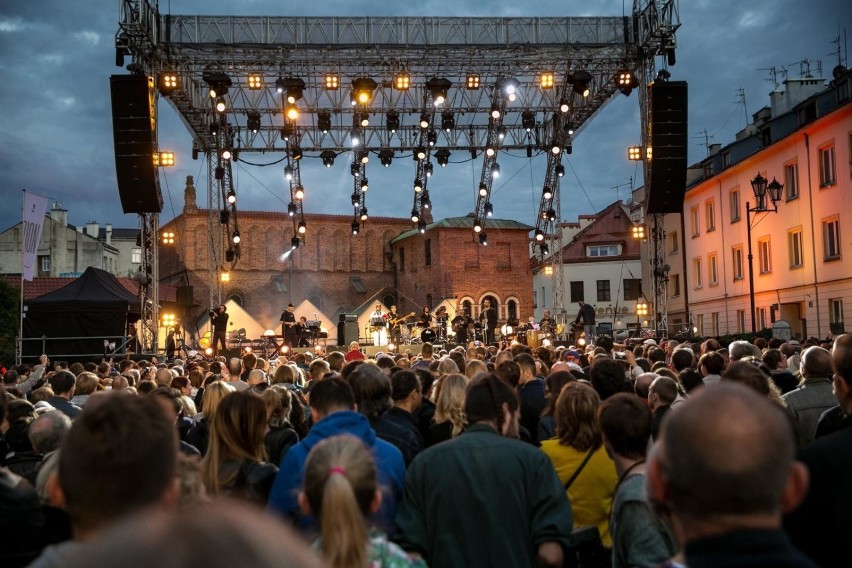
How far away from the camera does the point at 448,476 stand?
3789 millimetres

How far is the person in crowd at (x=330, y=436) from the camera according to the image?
3955mm

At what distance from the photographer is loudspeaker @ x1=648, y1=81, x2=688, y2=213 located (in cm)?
2095

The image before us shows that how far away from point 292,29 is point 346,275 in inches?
1456

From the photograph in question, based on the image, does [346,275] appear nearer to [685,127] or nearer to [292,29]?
[292,29]

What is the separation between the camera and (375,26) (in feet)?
77.7

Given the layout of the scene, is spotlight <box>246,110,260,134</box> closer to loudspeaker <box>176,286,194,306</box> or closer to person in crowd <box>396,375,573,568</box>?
loudspeaker <box>176,286,194,306</box>

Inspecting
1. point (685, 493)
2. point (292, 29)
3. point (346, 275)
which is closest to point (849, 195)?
point (292, 29)

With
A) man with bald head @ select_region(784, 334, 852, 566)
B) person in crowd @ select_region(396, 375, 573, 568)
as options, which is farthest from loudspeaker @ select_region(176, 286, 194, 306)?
man with bald head @ select_region(784, 334, 852, 566)

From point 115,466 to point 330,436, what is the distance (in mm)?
1857

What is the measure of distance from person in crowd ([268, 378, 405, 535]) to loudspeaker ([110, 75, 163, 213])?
697 inches

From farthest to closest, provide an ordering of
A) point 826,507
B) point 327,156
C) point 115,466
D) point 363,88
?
point 327,156
point 363,88
point 826,507
point 115,466

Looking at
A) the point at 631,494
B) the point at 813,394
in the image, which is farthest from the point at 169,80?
the point at 631,494

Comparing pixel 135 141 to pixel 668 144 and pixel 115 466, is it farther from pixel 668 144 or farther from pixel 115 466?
pixel 115 466

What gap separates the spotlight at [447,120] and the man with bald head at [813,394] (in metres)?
23.8
